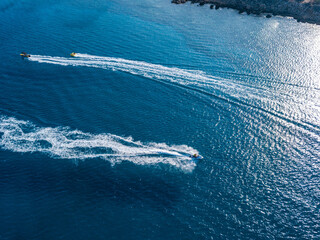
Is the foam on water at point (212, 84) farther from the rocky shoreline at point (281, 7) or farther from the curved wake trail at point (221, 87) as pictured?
the rocky shoreline at point (281, 7)

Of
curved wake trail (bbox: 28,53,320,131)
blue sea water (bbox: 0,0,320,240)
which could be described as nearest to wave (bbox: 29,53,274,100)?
curved wake trail (bbox: 28,53,320,131)

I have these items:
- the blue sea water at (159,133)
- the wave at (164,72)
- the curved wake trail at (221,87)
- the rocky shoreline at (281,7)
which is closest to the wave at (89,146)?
the blue sea water at (159,133)

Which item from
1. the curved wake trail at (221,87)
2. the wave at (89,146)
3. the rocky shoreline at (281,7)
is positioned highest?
the rocky shoreline at (281,7)

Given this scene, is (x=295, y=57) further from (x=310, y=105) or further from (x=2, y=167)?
(x=2, y=167)

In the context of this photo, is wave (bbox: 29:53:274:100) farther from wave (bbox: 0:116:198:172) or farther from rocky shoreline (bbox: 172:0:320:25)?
rocky shoreline (bbox: 172:0:320:25)

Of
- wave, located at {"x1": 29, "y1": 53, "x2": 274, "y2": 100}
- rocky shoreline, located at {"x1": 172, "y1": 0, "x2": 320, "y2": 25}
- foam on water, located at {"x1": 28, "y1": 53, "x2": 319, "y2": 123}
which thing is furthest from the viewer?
rocky shoreline, located at {"x1": 172, "y1": 0, "x2": 320, "y2": 25}

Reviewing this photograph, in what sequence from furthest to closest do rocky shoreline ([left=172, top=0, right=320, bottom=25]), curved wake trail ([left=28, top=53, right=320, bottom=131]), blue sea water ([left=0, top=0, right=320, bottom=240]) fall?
rocky shoreline ([left=172, top=0, right=320, bottom=25]) → curved wake trail ([left=28, top=53, right=320, bottom=131]) → blue sea water ([left=0, top=0, right=320, bottom=240])

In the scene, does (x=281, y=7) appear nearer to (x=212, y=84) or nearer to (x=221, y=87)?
(x=221, y=87)
